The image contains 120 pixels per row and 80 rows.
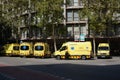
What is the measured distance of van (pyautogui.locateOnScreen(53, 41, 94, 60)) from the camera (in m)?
51.0

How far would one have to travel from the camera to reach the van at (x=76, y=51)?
5100 cm

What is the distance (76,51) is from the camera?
2031 inches

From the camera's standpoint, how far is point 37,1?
6631 cm

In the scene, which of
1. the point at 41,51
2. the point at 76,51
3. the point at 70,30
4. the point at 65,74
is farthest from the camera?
the point at 70,30

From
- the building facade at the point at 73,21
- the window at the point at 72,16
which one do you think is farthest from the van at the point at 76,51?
the window at the point at 72,16

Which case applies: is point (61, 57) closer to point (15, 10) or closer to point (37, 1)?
point (37, 1)

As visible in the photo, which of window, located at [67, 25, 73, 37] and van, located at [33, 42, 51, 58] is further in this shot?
window, located at [67, 25, 73, 37]

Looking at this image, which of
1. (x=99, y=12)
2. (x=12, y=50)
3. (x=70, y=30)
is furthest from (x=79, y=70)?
(x=70, y=30)

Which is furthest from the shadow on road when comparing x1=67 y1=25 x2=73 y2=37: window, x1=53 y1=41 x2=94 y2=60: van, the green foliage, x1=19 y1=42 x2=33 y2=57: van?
x1=67 y1=25 x2=73 y2=37: window

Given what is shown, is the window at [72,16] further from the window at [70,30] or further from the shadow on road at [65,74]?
the shadow on road at [65,74]

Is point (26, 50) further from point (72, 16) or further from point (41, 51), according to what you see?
point (72, 16)

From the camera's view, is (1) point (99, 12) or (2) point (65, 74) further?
(1) point (99, 12)

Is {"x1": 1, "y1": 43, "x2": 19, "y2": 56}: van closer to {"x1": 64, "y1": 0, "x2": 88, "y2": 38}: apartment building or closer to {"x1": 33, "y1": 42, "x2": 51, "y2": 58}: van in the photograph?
{"x1": 33, "y1": 42, "x2": 51, "y2": 58}: van

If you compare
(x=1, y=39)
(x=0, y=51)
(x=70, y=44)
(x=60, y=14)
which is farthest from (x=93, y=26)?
(x=1, y=39)
